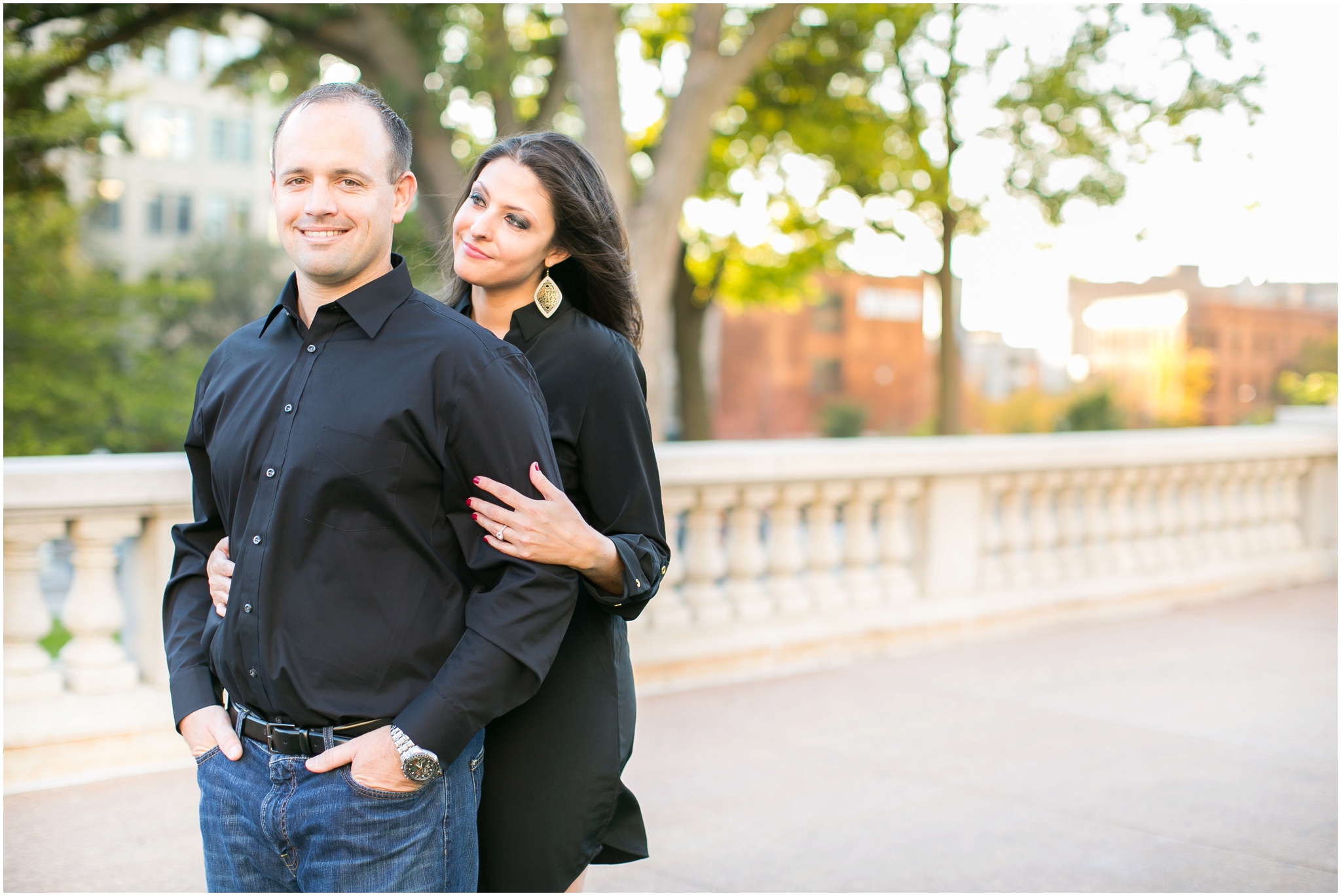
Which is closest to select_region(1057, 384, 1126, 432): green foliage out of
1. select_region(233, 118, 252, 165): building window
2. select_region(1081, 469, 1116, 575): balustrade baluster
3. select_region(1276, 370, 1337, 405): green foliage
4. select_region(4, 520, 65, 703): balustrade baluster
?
select_region(1276, 370, 1337, 405): green foliage

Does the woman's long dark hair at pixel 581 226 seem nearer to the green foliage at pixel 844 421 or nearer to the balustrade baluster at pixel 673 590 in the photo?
the balustrade baluster at pixel 673 590

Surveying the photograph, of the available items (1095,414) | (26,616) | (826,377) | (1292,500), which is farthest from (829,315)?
(26,616)

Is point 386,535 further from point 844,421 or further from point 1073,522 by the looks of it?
point 844,421

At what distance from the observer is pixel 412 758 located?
188cm

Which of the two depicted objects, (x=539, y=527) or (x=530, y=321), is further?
(x=530, y=321)

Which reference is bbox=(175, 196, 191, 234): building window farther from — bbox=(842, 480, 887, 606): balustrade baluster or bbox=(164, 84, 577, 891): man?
bbox=(164, 84, 577, 891): man

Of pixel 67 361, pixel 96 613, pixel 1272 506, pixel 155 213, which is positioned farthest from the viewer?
pixel 155 213

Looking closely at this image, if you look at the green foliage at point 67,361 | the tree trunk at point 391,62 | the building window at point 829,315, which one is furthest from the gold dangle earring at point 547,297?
the building window at point 829,315

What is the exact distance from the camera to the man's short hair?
1.95 meters

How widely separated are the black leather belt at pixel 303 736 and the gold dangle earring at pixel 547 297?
0.97 m

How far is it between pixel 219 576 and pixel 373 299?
63 cm

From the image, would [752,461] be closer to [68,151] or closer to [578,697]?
[578,697]

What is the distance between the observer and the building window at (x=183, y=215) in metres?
59.4

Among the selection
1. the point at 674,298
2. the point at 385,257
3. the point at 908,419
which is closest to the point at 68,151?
the point at 674,298
